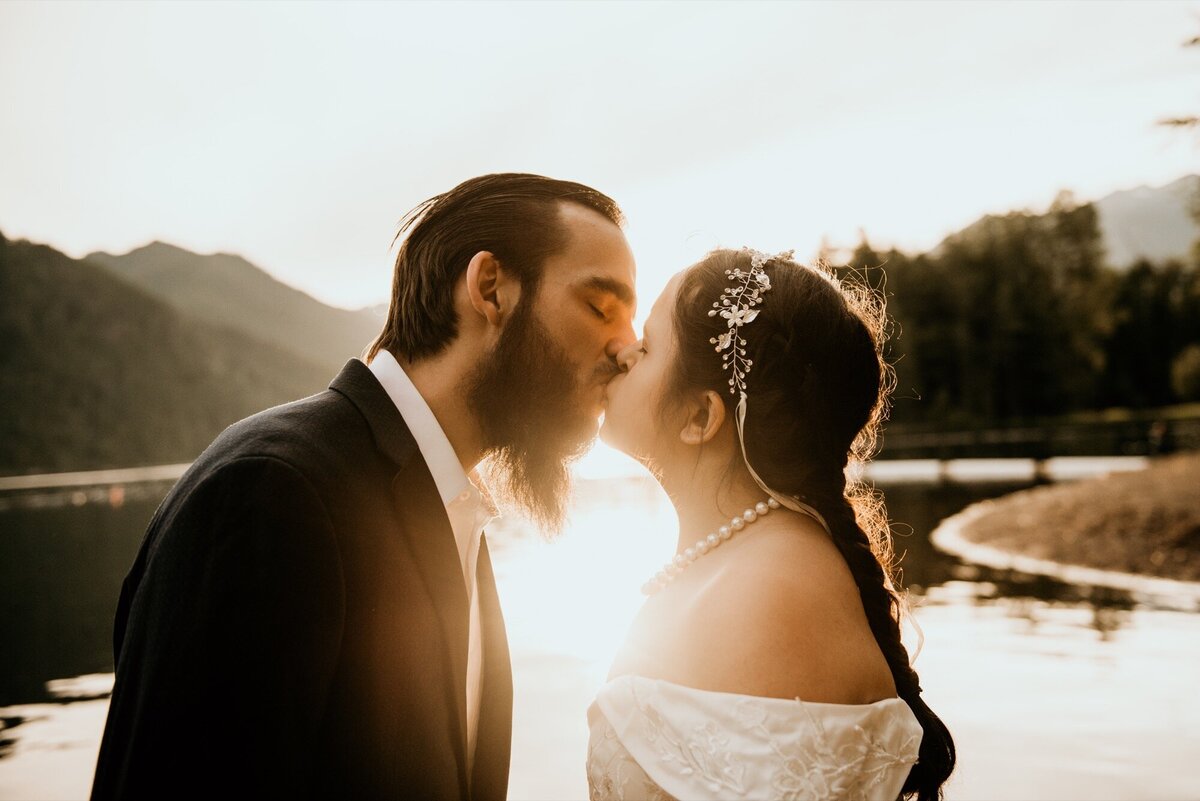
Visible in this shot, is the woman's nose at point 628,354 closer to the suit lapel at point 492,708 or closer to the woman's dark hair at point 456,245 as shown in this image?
the woman's dark hair at point 456,245

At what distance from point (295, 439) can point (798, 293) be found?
71.7 inches

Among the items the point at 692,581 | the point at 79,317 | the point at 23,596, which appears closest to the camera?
the point at 692,581

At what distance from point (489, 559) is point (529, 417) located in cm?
55

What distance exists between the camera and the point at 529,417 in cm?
335

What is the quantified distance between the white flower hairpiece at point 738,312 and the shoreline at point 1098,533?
571 inches

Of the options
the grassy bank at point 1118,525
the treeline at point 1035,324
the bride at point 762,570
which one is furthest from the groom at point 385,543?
the treeline at point 1035,324

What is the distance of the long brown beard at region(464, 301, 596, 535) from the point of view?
3229mm

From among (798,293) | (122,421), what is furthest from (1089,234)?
(122,421)

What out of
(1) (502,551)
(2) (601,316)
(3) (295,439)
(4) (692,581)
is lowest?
(1) (502,551)

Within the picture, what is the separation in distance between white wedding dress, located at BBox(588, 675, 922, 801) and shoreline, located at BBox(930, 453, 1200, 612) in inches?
572

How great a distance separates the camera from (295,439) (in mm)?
2332

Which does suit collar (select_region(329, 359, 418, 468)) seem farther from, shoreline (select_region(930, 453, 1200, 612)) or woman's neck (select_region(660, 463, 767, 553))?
shoreline (select_region(930, 453, 1200, 612))

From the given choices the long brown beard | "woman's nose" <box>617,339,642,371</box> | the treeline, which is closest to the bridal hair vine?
"woman's nose" <box>617,339,642,371</box>

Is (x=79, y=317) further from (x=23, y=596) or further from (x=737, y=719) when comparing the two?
(x=737, y=719)
